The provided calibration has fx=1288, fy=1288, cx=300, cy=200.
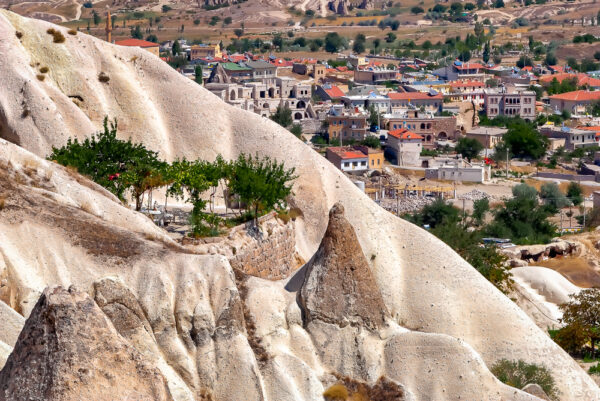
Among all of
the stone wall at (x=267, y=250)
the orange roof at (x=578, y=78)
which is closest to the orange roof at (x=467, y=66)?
the orange roof at (x=578, y=78)

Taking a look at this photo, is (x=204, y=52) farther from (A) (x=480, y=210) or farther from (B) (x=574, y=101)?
(A) (x=480, y=210)

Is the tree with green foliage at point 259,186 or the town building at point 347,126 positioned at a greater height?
the tree with green foliage at point 259,186

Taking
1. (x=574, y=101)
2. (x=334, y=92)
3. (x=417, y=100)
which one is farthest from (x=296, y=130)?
(x=574, y=101)

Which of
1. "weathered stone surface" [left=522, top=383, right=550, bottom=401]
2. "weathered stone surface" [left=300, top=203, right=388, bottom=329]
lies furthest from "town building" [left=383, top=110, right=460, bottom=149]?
"weathered stone surface" [left=300, top=203, right=388, bottom=329]

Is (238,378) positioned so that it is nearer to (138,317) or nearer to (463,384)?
(138,317)

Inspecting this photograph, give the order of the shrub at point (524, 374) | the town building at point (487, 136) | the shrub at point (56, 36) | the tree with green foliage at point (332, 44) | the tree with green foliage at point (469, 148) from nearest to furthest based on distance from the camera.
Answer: the shrub at point (524, 374) < the shrub at point (56, 36) < the tree with green foliage at point (469, 148) < the town building at point (487, 136) < the tree with green foliage at point (332, 44)

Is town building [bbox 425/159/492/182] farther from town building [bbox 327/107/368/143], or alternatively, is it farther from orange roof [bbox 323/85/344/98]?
orange roof [bbox 323/85/344/98]

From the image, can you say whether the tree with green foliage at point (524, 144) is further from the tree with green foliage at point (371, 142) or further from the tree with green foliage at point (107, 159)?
the tree with green foliage at point (107, 159)
